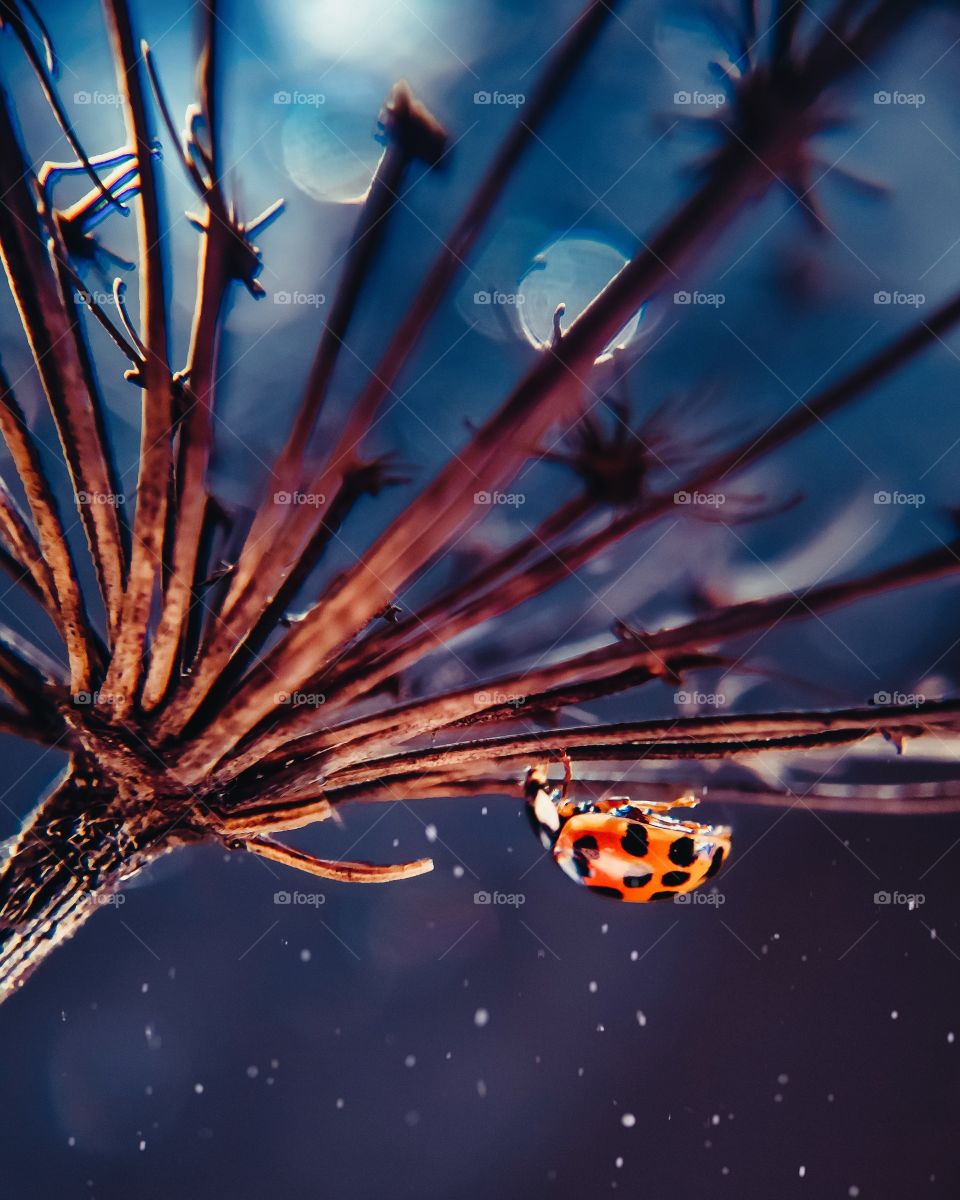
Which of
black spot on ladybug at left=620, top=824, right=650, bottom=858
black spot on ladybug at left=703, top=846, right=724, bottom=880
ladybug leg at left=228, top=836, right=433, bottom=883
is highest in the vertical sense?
black spot on ladybug at left=703, top=846, right=724, bottom=880

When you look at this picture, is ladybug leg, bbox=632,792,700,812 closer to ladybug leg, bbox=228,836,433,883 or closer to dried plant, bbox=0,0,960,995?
dried plant, bbox=0,0,960,995

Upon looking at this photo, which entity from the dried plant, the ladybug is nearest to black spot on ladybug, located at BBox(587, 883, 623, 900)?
the ladybug

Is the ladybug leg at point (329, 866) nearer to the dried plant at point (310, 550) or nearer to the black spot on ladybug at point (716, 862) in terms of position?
the dried plant at point (310, 550)

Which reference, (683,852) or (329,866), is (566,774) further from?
(329,866)

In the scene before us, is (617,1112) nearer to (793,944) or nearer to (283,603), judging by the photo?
(793,944)

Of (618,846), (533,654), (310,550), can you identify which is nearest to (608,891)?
(618,846)

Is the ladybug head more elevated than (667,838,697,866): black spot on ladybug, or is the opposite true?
(667,838,697,866): black spot on ladybug

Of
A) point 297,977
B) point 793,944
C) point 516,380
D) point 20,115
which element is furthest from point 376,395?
point 793,944
